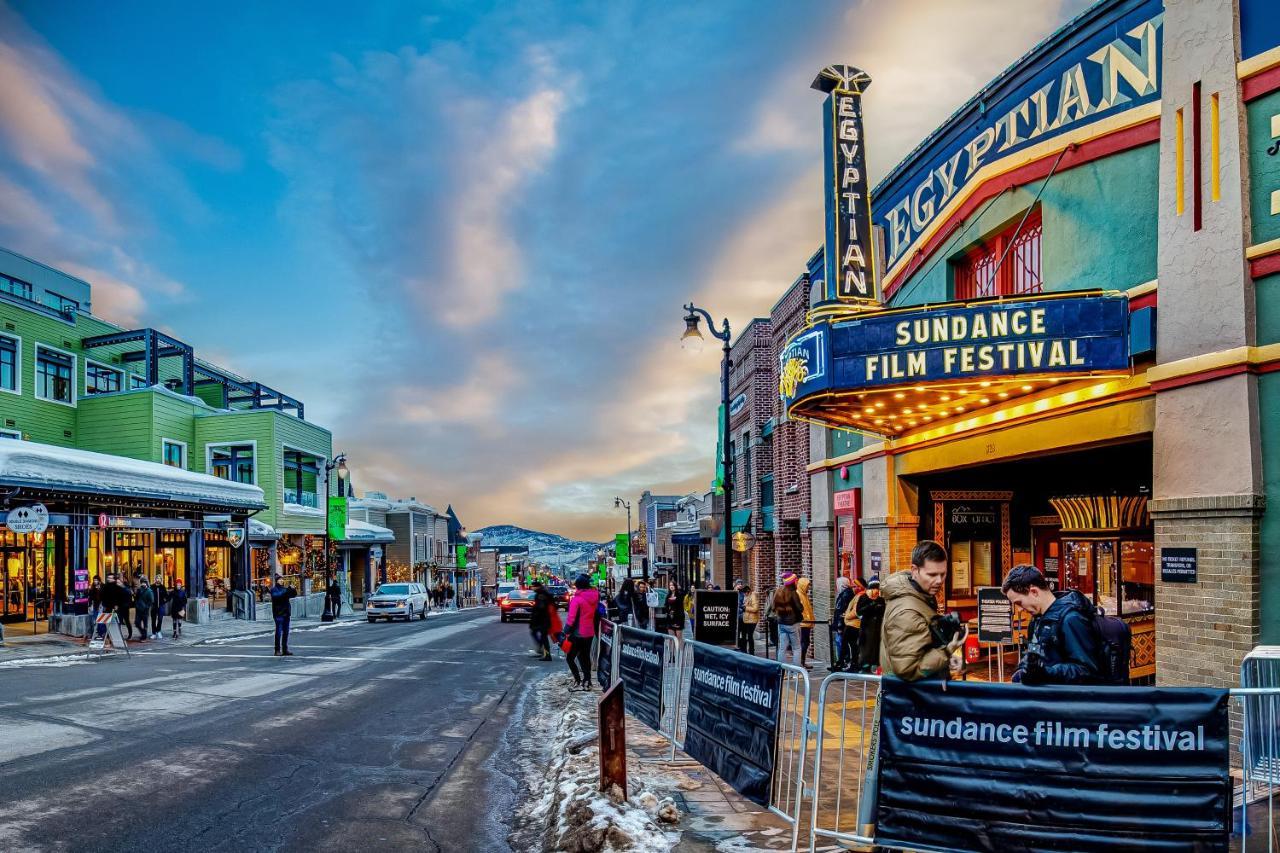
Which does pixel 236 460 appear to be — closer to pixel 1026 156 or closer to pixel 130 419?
pixel 130 419

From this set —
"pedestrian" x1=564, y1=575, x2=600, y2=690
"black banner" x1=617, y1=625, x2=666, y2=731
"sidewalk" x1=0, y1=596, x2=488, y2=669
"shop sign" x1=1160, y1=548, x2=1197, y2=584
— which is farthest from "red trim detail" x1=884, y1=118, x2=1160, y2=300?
"sidewalk" x1=0, y1=596, x2=488, y2=669

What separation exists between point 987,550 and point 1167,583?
8214 millimetres

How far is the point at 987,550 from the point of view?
1692 cm

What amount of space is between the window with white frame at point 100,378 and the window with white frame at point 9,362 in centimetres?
508

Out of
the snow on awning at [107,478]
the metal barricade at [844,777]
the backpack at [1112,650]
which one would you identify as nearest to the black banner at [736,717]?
the metal barricade at [844,777]

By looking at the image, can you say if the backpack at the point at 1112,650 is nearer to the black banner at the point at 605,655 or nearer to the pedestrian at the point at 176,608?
the black banner at the point at 605,655

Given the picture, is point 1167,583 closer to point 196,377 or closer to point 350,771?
point 350,771

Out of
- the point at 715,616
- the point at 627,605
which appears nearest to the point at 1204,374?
the point at 715,616

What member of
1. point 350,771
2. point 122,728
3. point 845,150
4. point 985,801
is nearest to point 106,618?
point 122,728

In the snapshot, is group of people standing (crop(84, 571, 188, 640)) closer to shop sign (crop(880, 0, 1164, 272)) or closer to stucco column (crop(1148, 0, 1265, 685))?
shop sign (crop(880, 0, 1164, 272))

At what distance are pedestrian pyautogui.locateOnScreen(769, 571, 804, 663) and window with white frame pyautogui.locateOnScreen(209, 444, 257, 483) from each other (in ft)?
112

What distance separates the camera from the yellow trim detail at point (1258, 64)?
8141 millimetres

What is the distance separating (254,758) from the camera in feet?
28.8

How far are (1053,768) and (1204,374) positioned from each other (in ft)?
18.0
